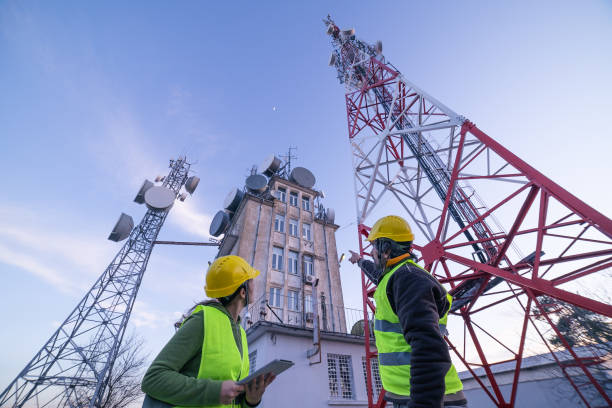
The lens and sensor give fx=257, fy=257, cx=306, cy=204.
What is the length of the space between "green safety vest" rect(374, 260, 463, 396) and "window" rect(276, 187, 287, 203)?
19.0m

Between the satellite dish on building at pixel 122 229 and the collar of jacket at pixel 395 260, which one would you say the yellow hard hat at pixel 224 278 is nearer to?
the collar of jacket at pixel 395 260

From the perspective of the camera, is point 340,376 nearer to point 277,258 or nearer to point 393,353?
point 277,258

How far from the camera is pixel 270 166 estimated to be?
74.7ft

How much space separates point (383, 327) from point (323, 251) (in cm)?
1767

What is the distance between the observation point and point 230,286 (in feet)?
7.68

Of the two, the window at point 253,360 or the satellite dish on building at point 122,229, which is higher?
the satellite dish on building at point 122,229

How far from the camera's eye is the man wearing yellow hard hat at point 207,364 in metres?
1.53

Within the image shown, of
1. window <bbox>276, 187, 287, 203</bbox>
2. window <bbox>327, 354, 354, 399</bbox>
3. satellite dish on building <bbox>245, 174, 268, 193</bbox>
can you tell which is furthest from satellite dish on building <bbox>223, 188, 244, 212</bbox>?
window <bbox>327, 354, 354, 399</bbox>

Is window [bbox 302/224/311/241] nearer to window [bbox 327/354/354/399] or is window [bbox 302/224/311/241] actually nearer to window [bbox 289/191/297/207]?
window [bbox 289/191/297/207]

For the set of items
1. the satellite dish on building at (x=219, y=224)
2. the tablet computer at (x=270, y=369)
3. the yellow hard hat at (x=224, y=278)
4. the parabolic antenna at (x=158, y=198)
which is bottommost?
the tablet computer at (x=270, y=369)

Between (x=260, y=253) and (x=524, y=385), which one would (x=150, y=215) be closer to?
(x=260, y=253)

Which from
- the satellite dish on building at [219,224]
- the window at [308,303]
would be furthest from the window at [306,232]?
the satellite dish on building at [219,224]

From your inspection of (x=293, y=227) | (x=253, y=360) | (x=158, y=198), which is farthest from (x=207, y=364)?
(x=158, y=198)

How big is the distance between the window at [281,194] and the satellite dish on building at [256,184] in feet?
4.27
